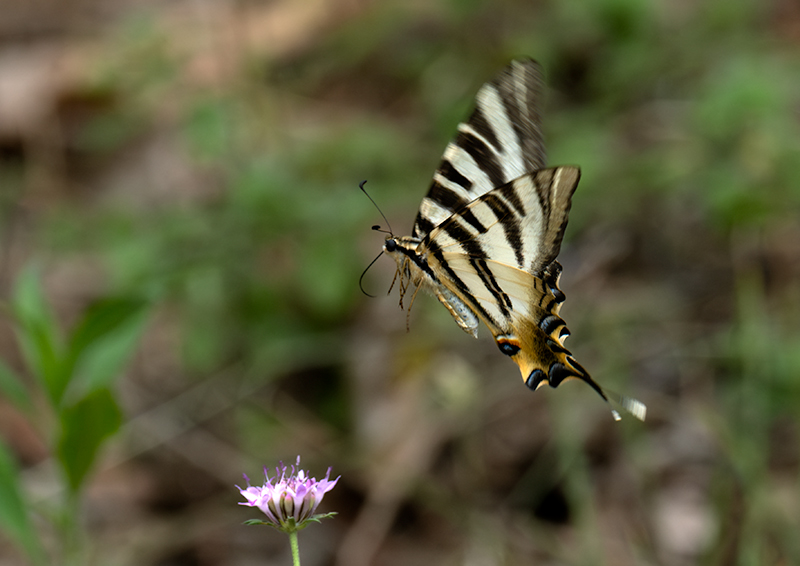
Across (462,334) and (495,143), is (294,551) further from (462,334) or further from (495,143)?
(462,334)

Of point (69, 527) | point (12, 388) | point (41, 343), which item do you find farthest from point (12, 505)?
point (41, 343)

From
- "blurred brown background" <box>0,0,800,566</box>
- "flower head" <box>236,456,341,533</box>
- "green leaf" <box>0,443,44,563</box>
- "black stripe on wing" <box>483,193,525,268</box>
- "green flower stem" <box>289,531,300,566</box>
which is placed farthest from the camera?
"blurred brown background" <box>0,0,800,566</box>

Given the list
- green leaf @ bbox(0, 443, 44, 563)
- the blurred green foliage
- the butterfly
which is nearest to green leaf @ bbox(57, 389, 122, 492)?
the blurred green foliage

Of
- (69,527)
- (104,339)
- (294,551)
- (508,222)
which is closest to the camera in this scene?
(294,551)

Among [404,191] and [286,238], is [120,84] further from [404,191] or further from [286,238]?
[404,191]

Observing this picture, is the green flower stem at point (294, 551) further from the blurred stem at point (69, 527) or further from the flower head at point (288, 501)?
the blurred stem at point (69, 527)

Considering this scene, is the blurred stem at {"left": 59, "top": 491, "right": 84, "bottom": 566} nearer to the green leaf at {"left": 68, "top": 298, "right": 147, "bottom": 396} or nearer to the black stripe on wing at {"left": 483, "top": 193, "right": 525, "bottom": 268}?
the green leaf at {"left": 68, "top": 298, "right": 147, "bottom": 396}
